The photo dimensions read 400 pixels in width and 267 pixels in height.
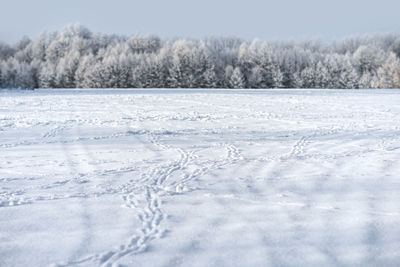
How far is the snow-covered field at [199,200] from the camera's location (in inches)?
136

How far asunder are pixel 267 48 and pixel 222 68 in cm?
713

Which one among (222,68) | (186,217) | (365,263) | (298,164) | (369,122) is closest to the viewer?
(365,263)

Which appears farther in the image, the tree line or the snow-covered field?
the tree line

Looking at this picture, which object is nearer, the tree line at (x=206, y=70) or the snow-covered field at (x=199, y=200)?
the snow-covered field at (x=199, y=200)

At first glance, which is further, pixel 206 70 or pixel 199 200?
pixel 206 70

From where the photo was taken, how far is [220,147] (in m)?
8.33

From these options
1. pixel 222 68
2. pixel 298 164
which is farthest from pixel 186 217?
pixel 222 68

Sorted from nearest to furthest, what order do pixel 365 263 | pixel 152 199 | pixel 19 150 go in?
1. pixel 365 263
2. pixel 152 199
3. pixel 19 150

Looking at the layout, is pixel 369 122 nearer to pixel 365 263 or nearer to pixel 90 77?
pixel 365 263

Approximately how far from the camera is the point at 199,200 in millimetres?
4820

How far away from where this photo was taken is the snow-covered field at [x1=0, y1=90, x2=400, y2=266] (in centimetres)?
347

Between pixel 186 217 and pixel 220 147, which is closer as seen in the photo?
pixel 186 217

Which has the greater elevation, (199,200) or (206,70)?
(199,200)

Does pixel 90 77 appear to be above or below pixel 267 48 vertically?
below
